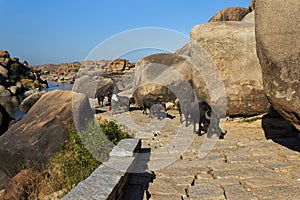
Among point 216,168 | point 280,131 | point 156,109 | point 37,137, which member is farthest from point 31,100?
point 216,168

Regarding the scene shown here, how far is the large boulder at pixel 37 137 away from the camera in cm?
828

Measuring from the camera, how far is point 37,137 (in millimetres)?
8516

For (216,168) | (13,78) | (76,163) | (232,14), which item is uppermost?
(232,14)

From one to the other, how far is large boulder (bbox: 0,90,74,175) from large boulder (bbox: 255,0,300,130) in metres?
6.05

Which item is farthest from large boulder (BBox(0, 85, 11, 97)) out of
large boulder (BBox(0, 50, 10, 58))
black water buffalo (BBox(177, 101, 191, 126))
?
black water buffalo (BBox(177, 101, 191, 126))

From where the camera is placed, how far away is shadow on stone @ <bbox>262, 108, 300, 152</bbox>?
6116 millimetres

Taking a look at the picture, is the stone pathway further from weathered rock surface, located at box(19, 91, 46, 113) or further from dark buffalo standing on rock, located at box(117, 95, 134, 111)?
weathered rock surface, located at box(19, 91, 46, 113)

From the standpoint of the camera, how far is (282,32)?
13.8 ft

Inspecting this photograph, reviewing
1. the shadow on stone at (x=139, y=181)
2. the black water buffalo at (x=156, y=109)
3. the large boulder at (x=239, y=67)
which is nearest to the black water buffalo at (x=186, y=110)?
the black water buffalo at (x=156, y=109)

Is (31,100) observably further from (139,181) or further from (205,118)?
(139,181)

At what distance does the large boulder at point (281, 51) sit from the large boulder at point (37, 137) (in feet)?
19.9

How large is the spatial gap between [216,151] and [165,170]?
1641 mm

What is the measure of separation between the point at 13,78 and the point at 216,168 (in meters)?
57.0

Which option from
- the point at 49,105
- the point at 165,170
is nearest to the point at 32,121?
the point at 49,105
